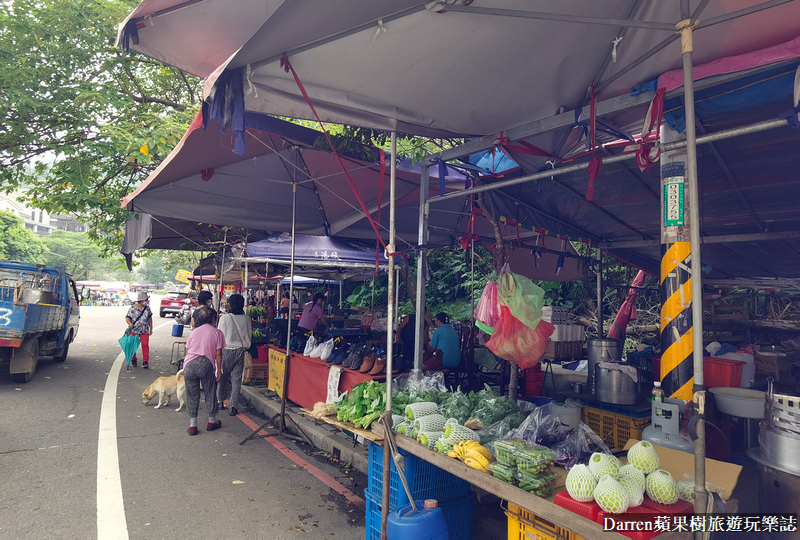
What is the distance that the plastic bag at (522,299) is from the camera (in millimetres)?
4977

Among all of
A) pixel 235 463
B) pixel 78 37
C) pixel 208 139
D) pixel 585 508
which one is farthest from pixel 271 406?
pixel 78 37

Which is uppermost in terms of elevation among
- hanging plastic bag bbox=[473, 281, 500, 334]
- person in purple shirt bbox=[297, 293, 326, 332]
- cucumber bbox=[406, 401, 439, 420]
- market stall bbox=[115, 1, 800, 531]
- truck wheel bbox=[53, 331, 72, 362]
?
market stall bbox=[115, 1, 800, 531]

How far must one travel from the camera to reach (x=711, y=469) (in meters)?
2.68

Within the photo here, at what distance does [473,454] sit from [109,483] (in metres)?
4.32

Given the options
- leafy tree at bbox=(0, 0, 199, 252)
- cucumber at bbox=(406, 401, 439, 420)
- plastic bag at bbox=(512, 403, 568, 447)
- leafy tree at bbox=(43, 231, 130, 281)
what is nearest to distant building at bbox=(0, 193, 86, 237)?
leafy tree at bbox=(43, 231, 130, 281)

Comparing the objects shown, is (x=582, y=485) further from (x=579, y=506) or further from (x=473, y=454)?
(x=473, y=454)

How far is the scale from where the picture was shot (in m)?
3.13

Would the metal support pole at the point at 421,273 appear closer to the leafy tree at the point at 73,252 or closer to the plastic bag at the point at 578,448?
the plastic bag at the point at 578,448

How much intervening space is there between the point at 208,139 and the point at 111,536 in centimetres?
415

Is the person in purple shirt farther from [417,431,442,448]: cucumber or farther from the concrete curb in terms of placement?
[417,431,442,448]: cucumber

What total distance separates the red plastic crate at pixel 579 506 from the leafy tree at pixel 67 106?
8.85 metres

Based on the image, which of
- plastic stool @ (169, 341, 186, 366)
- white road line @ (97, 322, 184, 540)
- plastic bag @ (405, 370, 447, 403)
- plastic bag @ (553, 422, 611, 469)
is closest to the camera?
plastic bag @ (553, 422, 611, 469)

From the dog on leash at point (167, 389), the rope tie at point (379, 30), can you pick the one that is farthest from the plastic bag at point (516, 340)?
the dog on leash at point (167, 389)

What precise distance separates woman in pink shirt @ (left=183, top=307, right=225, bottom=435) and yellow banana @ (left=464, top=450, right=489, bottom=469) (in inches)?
205
